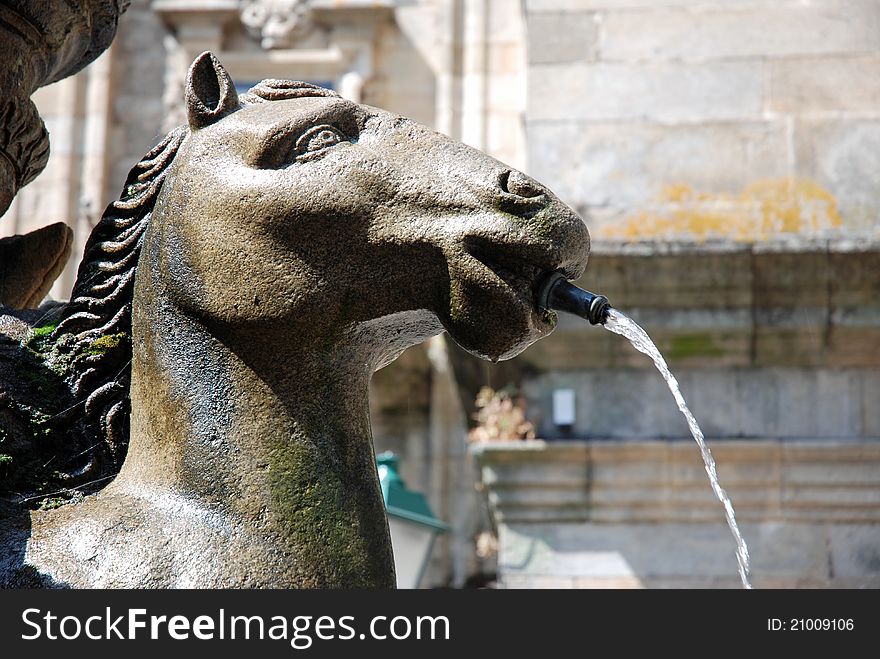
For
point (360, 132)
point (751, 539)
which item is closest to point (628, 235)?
point (751, 539)

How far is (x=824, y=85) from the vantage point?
659cm

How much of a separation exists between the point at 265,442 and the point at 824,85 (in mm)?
5059

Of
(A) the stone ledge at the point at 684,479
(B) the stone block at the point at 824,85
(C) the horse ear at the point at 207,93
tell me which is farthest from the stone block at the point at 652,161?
(C) the horse ear at the point at 207,93

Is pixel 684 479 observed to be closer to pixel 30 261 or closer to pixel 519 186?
pixel 30 261

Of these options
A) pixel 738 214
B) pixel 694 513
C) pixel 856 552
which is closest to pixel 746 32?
pixel 738 214

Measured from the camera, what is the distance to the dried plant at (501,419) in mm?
6398

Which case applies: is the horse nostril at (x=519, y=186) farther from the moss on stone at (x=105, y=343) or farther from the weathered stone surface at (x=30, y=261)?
the weathered stone surface at (x=30, y=261)

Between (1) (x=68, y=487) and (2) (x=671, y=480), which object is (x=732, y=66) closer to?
(2) (x=671, y=480)

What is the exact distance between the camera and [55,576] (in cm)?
193

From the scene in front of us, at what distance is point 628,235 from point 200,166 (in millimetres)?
4333

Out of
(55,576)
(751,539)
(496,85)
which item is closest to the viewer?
(55,576)

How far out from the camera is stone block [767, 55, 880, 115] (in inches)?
257

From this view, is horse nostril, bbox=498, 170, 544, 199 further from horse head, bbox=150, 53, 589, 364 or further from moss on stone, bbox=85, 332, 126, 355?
moss on stone, bbox=85, 332, 126, 355

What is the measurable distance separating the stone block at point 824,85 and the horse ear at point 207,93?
15.5ft
